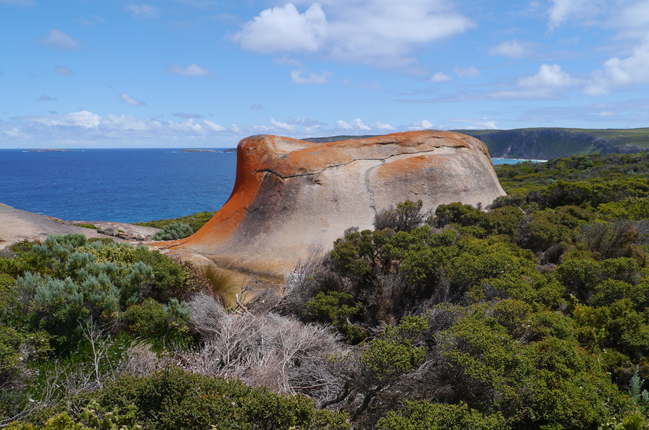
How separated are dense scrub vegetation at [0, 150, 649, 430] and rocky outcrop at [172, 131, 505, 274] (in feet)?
3.37

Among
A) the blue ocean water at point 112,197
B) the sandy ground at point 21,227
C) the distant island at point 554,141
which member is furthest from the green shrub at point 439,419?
the distant island at point 554,141

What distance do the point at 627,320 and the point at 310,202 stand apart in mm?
6629

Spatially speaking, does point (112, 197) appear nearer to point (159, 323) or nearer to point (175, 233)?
point (175, 233)

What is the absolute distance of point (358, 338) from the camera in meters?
6.50

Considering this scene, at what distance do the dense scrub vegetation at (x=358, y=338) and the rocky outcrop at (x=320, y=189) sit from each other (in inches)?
40.5

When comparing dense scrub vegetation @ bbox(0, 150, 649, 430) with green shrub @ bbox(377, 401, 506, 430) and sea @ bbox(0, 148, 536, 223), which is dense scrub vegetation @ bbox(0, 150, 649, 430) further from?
sea @ bbox(0, 148, 536, 223)

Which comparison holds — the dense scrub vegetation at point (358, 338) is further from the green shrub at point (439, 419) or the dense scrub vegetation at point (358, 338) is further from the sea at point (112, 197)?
the sea at point (112, 197)

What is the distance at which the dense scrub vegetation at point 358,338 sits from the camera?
149 inches

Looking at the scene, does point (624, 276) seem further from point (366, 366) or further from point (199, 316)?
point (199, 316)

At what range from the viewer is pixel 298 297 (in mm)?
7293

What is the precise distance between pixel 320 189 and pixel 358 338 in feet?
14.8

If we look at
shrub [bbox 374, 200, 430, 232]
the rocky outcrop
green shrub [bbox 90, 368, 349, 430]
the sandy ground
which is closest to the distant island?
the sandy ground

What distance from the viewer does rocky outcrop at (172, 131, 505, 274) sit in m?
9.62

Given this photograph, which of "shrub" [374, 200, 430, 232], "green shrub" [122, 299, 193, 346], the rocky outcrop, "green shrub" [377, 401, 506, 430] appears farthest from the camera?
the rocky outcrop
